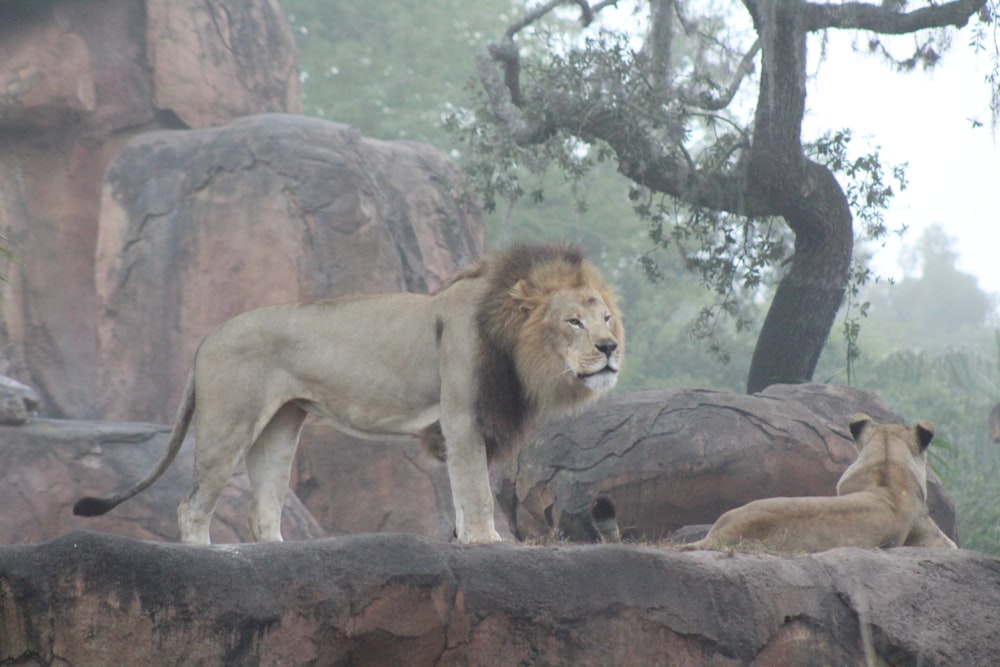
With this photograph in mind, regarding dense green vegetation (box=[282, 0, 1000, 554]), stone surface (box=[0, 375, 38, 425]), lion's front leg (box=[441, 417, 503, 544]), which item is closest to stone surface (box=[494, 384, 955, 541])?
lion's front leg (box=[441, 417, 503, 544])

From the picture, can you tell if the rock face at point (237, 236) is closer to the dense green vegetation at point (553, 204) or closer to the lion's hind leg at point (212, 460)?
the lion's hind leg at point (212, 460)

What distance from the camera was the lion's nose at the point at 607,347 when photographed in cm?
543

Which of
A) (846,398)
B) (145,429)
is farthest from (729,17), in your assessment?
(145,429)

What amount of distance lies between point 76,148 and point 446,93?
9.83 metres

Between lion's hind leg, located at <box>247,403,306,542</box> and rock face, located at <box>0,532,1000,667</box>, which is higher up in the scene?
rock face, located at <box>0,532,1000,667</box>

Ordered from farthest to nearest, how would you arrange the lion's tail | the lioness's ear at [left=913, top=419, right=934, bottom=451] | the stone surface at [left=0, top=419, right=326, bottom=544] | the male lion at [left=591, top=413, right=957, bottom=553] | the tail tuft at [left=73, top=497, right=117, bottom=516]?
the stone surface at [left=0, top=419, right=326, bottom=544] → the lioness's ear at [left=913, top=419, right=934, bottom=451] → the lion's tail → the tail tuft at [left=73, top=497, right=117, bottom=516] → the male lion at [left=591, top=413, right=957, bottom=553]

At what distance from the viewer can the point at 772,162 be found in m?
9.07

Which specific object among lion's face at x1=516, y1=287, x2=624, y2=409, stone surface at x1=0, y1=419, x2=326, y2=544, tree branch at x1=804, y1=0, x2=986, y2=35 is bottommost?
stone surface at x1=0, y1=419, x2=326, y2=544

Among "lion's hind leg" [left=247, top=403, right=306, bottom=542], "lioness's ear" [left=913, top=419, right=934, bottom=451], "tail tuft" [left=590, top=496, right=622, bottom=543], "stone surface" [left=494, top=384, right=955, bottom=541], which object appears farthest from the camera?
"stone surface" [left=494, top=384, right=955, bottom=541]

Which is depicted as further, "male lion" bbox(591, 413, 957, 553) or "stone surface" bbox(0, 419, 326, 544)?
"stone surface" bbox(0, 419, 326, 544)

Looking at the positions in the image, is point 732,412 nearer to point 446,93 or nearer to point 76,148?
point 76,148

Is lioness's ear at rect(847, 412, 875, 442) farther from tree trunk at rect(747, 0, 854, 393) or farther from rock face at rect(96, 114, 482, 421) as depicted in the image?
rock face at rect(96, 114, 482, 421)

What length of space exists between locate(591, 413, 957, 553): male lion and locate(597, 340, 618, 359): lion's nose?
0.71m

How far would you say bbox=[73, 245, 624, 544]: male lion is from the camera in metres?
5.51
